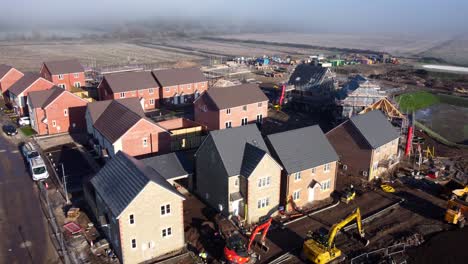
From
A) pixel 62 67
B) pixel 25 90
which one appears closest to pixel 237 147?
pixel 25 90

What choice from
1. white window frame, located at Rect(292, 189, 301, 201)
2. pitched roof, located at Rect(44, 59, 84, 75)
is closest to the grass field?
white window frame, located at Rect(292, 189, 301, 201)

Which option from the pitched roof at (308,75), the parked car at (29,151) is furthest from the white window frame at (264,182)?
the pitched roof at (308,75)

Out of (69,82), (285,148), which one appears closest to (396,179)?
(285,148)

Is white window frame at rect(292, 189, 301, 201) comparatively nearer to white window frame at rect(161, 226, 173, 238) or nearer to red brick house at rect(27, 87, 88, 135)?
white window frame at rect(161, 226, 173, 238)

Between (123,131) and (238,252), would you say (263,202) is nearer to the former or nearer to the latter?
(238,252)

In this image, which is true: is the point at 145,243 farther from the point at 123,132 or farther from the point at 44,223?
the point at 123,132
